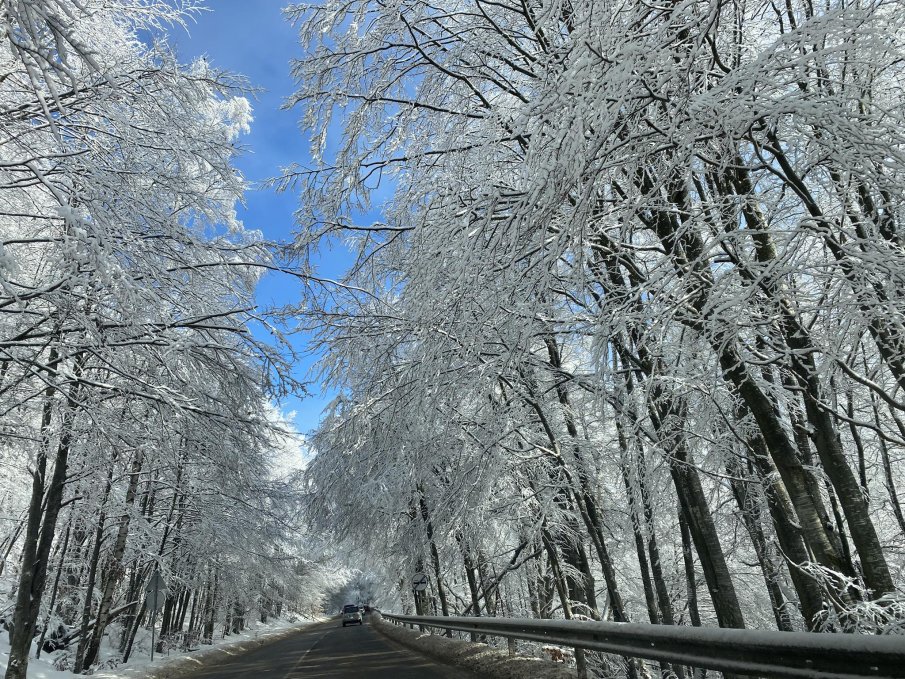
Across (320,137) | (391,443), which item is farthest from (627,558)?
(320,137)

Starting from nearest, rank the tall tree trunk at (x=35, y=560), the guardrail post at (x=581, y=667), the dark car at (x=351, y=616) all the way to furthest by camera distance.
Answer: the guardrail post at (x=581, y=667) < the tall tree trunk at (x=35, y=560) < the dark car at (x=351, y=616)

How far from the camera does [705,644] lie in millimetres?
2883

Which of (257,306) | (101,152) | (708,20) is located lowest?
(708,20)

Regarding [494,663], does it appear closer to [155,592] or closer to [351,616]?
[155,592]

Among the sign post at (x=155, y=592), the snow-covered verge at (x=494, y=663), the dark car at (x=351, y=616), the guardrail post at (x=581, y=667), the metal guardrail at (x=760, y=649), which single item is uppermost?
the sign post at (x=155, y=592)

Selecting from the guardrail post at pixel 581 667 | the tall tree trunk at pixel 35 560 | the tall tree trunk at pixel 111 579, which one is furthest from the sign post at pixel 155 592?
the guardrail post at pixel 581 667

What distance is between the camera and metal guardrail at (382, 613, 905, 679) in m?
1.98

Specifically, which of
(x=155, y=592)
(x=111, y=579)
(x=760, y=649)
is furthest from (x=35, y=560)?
(x=760, y=649)

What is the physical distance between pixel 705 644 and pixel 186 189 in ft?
21.4

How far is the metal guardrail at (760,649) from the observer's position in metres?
1.98

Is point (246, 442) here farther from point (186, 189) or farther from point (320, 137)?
point (320, 137)

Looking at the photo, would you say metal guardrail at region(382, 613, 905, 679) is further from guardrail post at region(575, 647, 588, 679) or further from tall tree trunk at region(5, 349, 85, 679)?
tall tree trunk at region(5, 349, 85, 679)

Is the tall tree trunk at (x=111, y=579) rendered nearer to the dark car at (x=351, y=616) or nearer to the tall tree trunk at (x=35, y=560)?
the tall tree trunk at (x=35, y=560)

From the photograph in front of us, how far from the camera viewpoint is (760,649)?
8.21 feet
